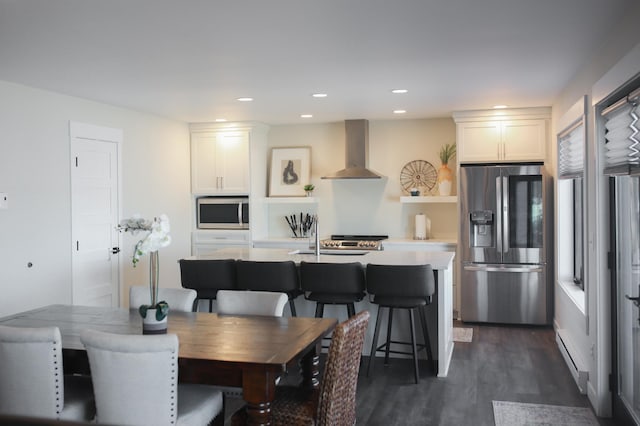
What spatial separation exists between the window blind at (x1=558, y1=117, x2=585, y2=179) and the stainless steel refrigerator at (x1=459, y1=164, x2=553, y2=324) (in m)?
0.63

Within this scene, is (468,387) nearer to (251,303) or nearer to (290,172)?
(251,303)

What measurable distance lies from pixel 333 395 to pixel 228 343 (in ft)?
1.79

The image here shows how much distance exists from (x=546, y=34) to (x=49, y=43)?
3.12 meters

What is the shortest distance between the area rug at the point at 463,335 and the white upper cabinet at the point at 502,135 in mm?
1889

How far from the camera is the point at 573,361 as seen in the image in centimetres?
474

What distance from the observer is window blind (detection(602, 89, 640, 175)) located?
3139 millimetres

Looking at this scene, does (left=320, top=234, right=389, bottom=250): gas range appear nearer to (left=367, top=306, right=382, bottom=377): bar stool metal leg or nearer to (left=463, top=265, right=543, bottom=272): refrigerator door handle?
(left=463, top=265, right=543, bottom=272): refrigerator door handle

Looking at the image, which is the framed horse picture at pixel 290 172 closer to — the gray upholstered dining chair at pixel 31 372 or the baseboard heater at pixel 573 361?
the baseboard heater at pixel 573 361

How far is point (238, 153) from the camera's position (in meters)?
7.70

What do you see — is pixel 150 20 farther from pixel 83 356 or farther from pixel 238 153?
pixel 238 153

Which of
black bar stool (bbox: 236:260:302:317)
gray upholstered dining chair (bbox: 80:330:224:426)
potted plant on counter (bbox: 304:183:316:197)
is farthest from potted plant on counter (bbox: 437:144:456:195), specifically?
A: gray upholstered dining chair (bbox: 80:330:224:426)

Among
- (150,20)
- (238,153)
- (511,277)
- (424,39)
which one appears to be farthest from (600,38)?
(238,153)

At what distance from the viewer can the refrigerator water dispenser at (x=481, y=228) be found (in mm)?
6656

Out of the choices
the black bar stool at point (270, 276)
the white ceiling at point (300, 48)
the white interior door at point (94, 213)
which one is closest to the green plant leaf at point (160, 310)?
the white ceiling at point (300, 48)
